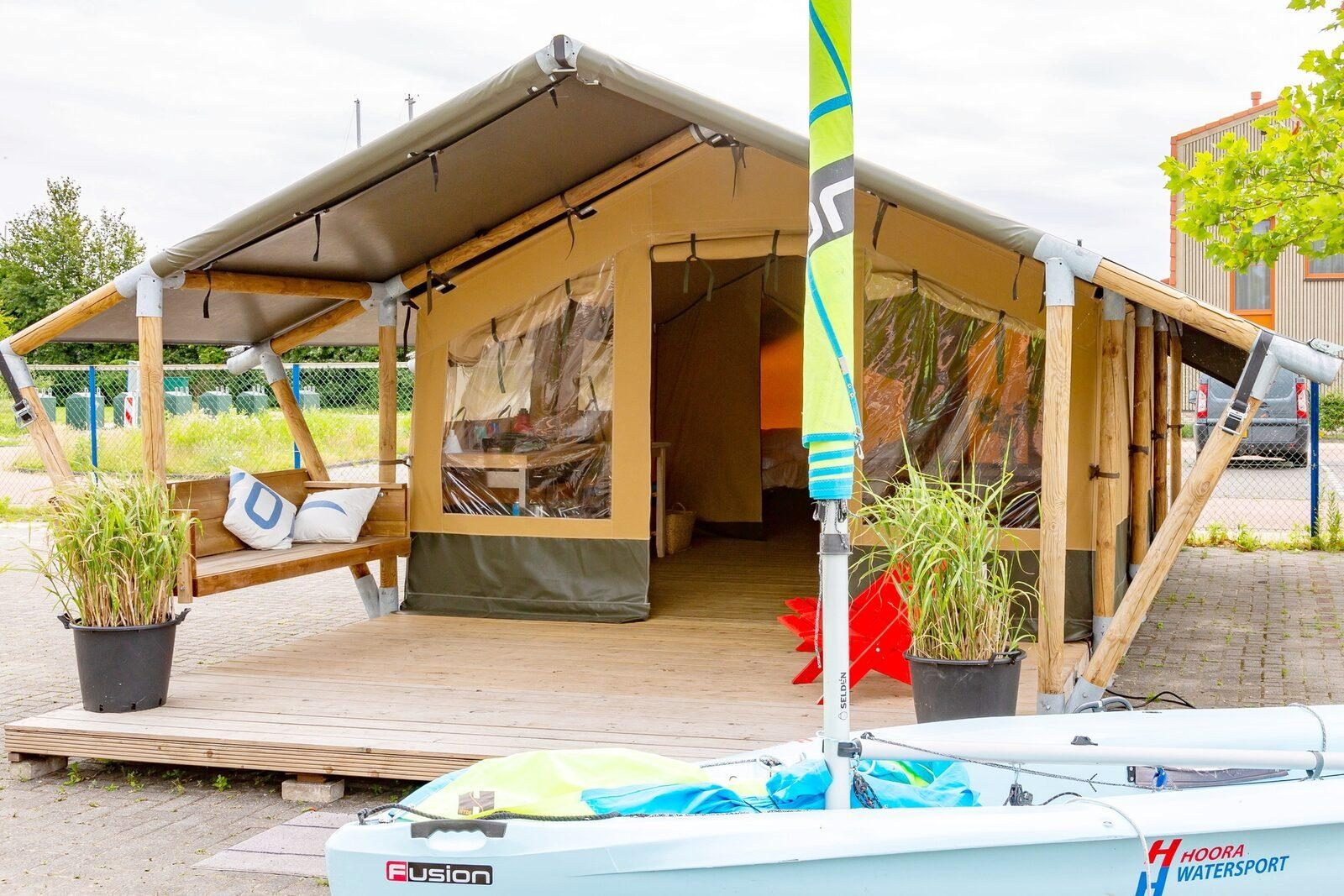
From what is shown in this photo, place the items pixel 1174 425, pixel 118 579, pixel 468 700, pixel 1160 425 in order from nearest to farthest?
pixel 118 579 < pixel 468 700 < pixel 1160 425 < pixel 1174 425

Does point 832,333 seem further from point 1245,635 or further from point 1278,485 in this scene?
point 1278,485

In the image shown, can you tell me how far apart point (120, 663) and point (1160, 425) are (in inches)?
262

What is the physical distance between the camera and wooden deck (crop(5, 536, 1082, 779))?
388 centimetres

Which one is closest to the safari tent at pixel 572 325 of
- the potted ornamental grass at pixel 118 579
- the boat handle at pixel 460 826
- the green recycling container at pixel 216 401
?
the potted ornamental grass at pixel 118 579

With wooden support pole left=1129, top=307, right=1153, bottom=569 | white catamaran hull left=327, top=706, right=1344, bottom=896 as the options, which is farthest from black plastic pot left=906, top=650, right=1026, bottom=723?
wooden support pole left=1129, top=307, right=1153, bottom=569

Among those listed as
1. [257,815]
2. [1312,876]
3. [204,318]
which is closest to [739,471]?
[204,318]

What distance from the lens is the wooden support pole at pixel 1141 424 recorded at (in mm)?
5996

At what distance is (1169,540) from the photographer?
12.2ft

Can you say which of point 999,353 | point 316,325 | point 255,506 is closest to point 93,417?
point 316,325

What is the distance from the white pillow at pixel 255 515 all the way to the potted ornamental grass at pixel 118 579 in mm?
1006

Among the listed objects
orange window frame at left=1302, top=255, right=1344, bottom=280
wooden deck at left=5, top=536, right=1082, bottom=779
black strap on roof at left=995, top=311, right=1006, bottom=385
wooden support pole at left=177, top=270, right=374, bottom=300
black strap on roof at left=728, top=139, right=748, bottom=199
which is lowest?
wooden deck at left=5, top=536, right=1082, bottom=779

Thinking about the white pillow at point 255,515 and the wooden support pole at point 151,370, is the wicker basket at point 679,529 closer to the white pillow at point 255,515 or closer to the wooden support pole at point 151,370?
the white pillow at point 255,515

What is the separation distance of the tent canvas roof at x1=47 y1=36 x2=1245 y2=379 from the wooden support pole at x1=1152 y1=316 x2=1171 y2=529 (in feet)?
11.9

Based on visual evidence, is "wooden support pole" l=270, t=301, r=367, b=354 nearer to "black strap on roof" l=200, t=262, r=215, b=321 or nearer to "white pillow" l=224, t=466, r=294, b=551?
"black strap on roof" l=200, t=262, r=215, b=321
